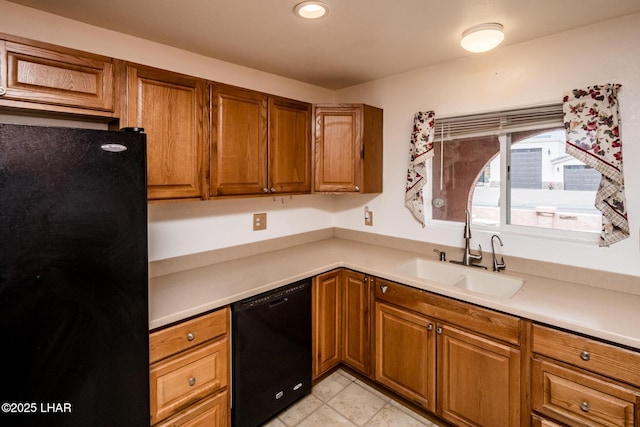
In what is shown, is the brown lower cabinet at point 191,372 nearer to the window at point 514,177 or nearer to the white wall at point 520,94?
the white wall at point 520,94

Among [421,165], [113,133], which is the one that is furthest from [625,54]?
[113,133]

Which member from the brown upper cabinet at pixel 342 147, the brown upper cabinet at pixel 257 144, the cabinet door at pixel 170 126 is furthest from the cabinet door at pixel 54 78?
the brown upper cabinet at pixel 342 147

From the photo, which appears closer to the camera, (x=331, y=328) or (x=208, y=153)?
(x=208, y=153)

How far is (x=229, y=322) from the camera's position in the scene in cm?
169

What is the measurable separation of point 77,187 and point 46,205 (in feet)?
0.35

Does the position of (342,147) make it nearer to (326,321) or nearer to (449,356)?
(326,321)

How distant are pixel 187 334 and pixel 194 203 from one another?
883mm

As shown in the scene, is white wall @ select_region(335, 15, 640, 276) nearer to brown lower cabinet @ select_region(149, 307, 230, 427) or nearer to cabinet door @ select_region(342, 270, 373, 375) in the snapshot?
cabinet door @ select_region(342, 270, 373, 375)

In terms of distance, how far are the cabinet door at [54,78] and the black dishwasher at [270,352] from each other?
118 cm

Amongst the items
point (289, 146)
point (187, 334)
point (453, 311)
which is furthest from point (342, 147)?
point (187, 334)

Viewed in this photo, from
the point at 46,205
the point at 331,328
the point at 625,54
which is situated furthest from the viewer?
the point at 331,328

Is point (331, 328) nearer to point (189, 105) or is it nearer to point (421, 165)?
point (421, 165)

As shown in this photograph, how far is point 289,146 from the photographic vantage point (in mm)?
2285

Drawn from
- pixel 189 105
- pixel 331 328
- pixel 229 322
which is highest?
pixel 189 105
